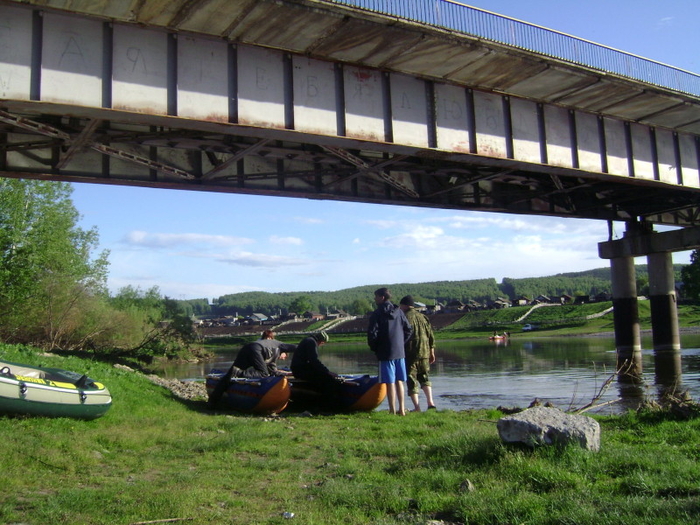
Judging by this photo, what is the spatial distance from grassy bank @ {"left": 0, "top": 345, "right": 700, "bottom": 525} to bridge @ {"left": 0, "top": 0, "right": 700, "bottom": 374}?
22.4 feet

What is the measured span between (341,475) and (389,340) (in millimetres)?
4664

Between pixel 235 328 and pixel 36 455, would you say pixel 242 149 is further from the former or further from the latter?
pixel 235 328

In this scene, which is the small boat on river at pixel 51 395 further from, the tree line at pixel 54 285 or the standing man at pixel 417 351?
the tree line at pixel 54 285

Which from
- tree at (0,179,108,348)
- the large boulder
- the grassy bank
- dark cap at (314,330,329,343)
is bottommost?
the grassy bank

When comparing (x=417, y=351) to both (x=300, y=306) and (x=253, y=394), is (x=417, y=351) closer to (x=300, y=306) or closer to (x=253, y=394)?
(x=253, y=394)

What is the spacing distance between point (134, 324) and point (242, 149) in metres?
25.2

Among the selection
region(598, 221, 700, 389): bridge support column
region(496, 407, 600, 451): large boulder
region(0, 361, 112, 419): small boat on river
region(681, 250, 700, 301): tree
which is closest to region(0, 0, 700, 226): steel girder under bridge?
region(0, 361, 112, 419): small boat on river

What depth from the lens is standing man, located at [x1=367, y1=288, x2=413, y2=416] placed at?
11.0 metres

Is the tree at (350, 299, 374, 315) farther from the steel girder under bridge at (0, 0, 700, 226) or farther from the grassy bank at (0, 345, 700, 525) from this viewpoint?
the grassy bank at (0, 345, 700, 525)

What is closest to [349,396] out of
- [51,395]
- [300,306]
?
[51,395]

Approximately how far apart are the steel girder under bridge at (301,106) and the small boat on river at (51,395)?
5160 millimetres

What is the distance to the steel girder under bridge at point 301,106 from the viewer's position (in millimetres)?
12195

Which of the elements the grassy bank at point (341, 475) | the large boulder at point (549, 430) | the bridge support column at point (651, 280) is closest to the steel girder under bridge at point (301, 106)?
the grassy bank at point (341, 475)

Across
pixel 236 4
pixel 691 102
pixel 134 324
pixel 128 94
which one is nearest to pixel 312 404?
pixel 128 94
